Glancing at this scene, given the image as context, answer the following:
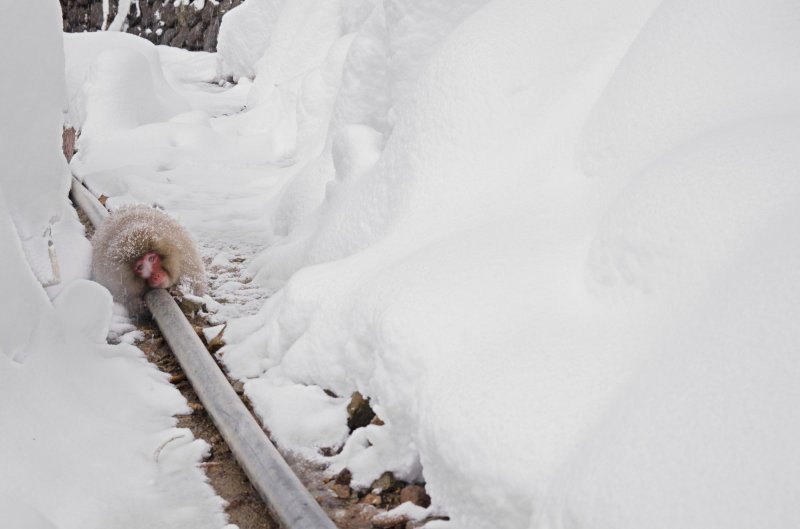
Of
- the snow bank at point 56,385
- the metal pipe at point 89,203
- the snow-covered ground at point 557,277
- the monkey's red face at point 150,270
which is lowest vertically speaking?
the metal pipe at point 89,203

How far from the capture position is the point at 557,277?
3.12m

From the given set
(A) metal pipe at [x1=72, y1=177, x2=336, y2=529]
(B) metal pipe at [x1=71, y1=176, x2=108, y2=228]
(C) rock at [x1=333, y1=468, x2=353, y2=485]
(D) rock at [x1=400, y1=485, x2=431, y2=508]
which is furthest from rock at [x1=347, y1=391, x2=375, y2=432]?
(B) metal pipe at [x1=71, y1=176, x2=108, y2=228]

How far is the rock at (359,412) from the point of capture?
11.3ft

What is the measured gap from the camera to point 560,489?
2.29 metres

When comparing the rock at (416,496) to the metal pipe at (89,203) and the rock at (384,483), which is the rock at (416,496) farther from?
the metal pipe at (89,203)

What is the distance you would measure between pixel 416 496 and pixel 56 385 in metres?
1.55

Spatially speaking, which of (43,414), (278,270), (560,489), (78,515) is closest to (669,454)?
(560,489)

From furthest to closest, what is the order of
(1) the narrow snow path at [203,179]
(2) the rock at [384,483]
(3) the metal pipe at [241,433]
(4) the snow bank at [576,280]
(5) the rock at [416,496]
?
(1) the narrow snow path at [203,179], (2) the rock at [384,483], (5) the rock at [416,496], (3) the metal pipe at [241,433], (4) the snow bank at [576,280]

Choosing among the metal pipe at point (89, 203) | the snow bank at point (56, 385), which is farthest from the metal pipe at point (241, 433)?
the metal pipe at point (89, 203)

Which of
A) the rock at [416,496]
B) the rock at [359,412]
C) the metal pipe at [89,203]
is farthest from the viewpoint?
the metal pipe at [89,203]

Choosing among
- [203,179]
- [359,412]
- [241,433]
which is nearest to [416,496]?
[359,412]

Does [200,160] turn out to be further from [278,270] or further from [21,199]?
[21,199]

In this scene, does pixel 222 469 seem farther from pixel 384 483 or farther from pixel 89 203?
pixel 89 203

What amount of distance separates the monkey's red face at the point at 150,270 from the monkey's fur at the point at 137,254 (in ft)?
0.09
